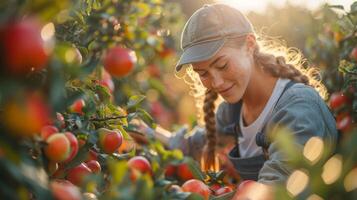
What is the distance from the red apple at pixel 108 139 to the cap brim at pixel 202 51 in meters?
0.66

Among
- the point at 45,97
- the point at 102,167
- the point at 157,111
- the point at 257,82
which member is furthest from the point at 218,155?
the point at 45,97

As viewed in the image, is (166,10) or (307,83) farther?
(166,10)

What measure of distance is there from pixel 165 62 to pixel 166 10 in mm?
397

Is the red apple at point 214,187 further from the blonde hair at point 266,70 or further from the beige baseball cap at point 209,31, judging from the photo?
the blonde hair at point 266,70

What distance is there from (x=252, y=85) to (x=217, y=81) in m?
0.26

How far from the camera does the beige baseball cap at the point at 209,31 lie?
1829 millimetres

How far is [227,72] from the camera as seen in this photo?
183cm

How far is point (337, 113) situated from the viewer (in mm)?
2018

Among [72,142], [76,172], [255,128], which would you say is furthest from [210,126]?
[72,142]

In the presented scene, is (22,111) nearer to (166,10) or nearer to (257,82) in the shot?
(257,82)

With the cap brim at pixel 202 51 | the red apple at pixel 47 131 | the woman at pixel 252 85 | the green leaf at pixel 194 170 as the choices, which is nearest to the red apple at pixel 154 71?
the woman at pixel 252 85

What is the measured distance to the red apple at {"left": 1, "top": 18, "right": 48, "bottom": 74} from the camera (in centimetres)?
61

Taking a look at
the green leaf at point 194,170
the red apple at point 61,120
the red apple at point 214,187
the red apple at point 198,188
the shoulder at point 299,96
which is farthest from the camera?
the shoulder at point 299,96

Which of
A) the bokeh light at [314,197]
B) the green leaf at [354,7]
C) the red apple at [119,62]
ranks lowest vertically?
the green leaf at [354,7]
